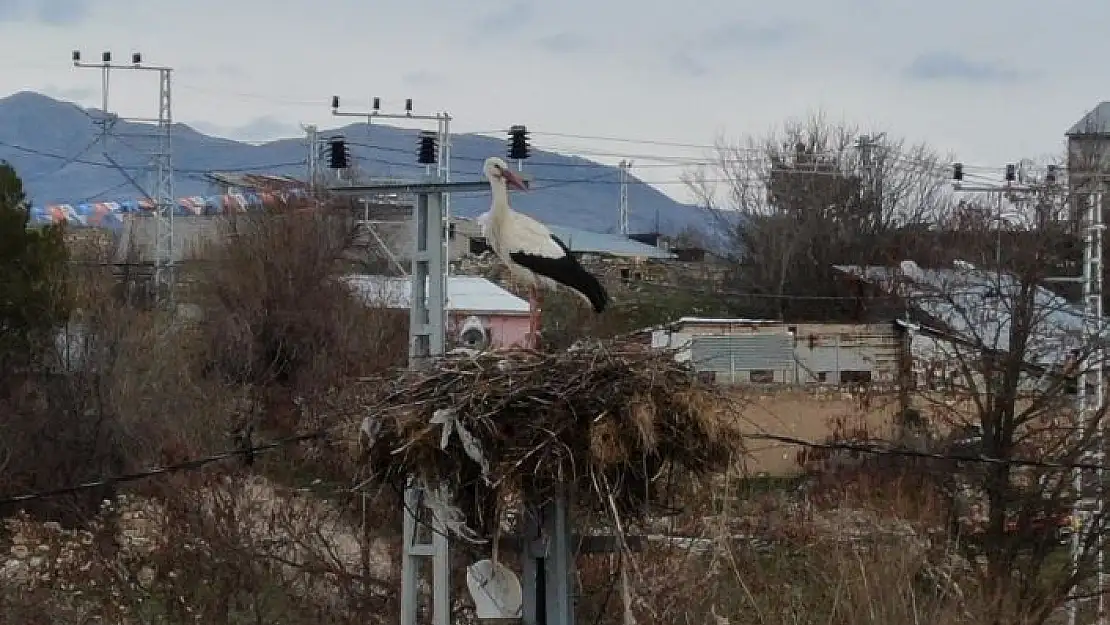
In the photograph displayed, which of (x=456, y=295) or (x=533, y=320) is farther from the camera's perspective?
(x=456, y=295)

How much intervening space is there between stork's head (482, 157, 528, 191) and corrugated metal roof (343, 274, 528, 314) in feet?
69.8

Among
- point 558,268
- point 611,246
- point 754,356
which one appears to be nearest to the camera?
point 558,268

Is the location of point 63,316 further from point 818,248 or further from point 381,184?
point 818,248

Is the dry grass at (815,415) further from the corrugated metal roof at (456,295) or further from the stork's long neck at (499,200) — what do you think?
the stork's long neck at (499,200)

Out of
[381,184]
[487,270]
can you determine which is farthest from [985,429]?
[487,270]

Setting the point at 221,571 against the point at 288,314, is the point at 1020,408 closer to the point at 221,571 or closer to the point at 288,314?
the point at 221,571

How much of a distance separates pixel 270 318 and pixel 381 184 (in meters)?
22.6

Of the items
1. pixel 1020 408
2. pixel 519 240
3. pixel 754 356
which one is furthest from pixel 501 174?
pixel 754 356

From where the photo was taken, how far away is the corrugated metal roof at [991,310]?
21969 millimetres

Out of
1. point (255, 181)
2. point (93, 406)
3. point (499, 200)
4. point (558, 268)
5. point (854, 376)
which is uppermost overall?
point (255, 181)

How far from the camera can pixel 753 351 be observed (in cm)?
3173

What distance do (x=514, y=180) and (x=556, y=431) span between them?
2.70 meters

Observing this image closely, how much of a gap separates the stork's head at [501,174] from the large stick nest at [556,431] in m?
1.97

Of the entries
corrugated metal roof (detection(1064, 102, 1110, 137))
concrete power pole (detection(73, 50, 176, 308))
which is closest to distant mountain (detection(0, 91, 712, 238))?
concrete power pole (detection(73, 50, 176, 308))
